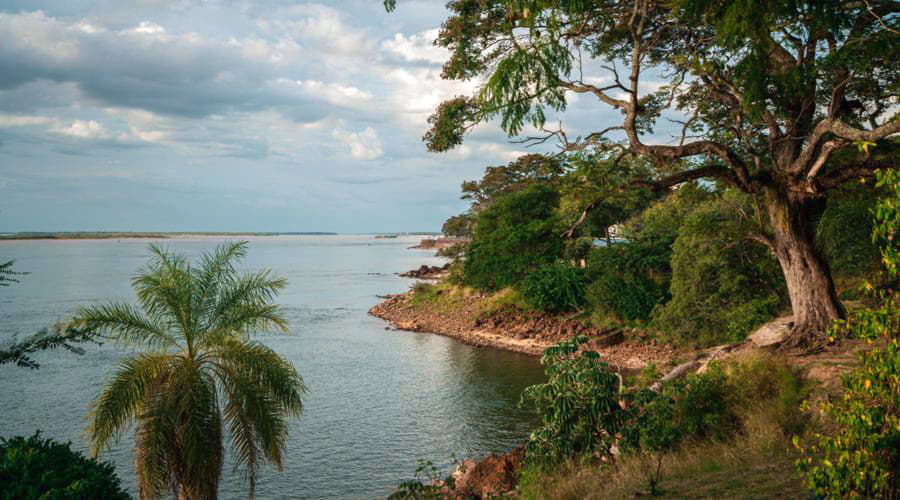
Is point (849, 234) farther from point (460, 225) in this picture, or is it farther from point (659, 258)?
point (460, 225)

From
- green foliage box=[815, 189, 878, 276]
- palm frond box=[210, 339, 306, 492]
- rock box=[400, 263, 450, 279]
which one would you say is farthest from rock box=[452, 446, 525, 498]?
rock box=[400, 263, 450, 279]

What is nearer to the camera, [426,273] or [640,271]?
[640,271]

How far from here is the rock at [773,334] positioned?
13.3 m

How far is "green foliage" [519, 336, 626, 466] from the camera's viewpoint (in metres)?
9.18

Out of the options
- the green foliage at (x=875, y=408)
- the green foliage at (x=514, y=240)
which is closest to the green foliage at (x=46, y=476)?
the green foliage at (x=875, y=408)

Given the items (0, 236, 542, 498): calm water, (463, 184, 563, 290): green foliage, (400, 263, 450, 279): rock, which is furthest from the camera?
(400, 263, 450, 279): rock

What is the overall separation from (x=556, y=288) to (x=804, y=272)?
66.3 feet

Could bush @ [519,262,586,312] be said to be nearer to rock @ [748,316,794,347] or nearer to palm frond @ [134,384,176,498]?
rock @ [748,316,794,347]

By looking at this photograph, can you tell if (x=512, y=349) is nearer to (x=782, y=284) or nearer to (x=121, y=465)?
(x=782, y=284)

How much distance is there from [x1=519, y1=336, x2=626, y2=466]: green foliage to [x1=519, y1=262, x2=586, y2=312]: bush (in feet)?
76.2

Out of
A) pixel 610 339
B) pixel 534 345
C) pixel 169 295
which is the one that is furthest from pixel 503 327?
pixel 169 295

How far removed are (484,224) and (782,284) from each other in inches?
886

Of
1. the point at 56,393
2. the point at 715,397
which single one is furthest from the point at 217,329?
the point at 56,393

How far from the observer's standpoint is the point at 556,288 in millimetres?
32906
